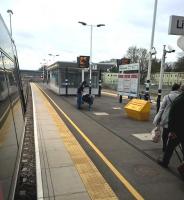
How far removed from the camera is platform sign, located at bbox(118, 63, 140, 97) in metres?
19.7

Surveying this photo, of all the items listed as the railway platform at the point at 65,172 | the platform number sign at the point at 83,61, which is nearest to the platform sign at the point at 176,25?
the railway platform at the point at 65,172

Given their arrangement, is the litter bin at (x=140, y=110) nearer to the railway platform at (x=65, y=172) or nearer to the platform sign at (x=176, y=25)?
the railway platform at (x=65, y=172)

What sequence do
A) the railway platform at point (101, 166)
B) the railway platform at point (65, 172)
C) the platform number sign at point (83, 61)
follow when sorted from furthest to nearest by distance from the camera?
the platform number sign at point (83, 61), the railway platform at point (101, 166), the railway platform at point (65, 172)

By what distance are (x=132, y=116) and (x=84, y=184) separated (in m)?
9.24

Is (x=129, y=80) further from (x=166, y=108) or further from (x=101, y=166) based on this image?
(x=101, y=166)

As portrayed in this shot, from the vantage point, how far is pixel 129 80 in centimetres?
2075

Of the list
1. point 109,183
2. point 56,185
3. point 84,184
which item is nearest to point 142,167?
point 109,183

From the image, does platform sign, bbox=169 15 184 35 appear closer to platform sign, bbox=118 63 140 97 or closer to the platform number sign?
platform sign, bbox=118 63 140 97

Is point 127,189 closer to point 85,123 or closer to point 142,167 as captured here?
point 142,167

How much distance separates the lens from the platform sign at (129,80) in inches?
776

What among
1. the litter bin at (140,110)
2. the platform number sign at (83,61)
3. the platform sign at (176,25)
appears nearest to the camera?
the platform sign at (176,25)

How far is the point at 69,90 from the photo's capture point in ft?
98.5

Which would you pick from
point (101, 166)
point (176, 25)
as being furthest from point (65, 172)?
point (176, 25)

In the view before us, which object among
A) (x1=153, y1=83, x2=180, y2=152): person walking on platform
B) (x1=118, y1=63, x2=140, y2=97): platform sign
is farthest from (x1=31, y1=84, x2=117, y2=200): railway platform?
(x1=118, y1=63, x2=140, y2=97): platform sign
